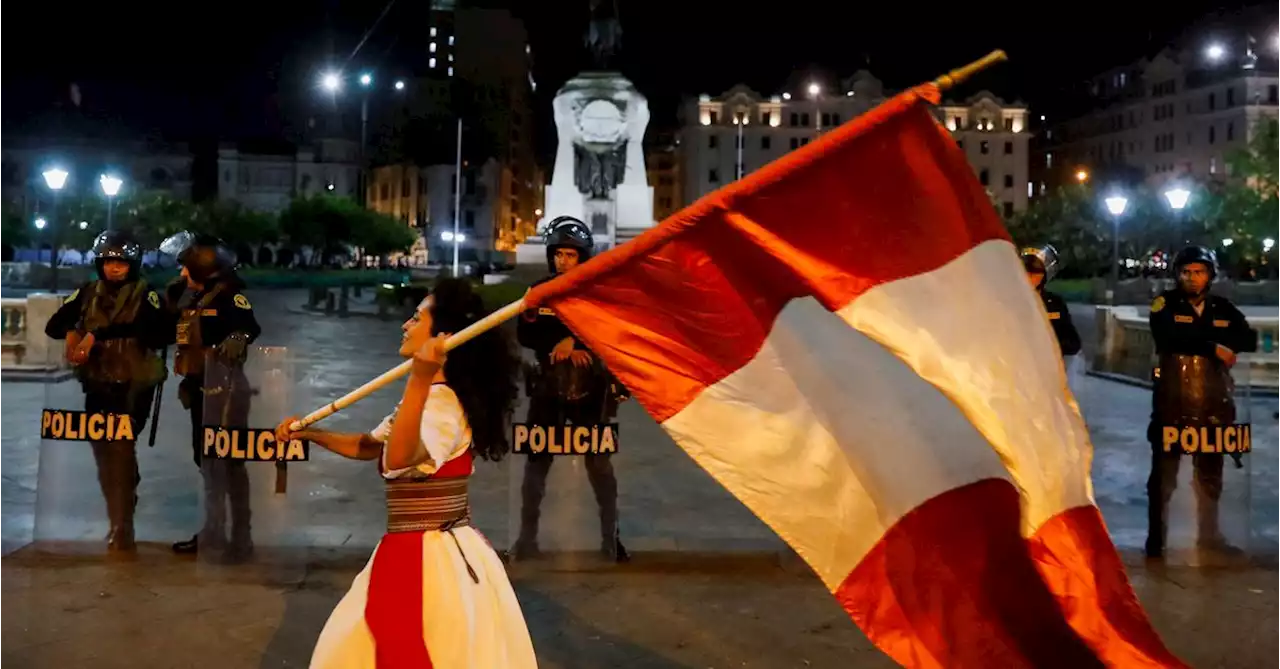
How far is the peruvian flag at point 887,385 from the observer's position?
3.44 meters

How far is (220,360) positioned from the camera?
701 centimetres

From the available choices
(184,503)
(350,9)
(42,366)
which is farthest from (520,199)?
(184,503)

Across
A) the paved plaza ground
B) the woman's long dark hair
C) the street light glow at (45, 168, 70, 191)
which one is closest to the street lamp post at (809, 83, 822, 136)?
the street light glow at (45, 168, 70, 191)

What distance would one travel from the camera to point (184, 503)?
30.1 feet

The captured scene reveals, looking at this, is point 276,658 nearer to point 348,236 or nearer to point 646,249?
point 646,249

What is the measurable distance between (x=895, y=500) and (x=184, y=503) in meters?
6.84

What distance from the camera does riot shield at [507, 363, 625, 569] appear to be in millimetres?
7234

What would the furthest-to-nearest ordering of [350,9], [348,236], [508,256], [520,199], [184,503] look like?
[520,199] → [350,9] → [508,256] → [348,236] → [184,503]

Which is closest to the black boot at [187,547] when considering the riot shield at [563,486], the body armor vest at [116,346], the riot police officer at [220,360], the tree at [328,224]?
the riot police officer at [220,360]

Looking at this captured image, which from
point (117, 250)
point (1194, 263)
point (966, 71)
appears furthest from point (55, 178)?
point (966, 71)

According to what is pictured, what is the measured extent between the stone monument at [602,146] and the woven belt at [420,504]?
30.0 meters

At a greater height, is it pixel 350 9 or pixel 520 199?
pixel 350 9

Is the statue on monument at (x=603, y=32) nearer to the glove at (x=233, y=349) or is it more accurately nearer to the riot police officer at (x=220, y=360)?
the riot police officer at (x=220, y=360)

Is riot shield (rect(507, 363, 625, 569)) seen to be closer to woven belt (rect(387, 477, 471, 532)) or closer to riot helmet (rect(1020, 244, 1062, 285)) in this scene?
riot helmet (rect(1020, 244, 1062, 285))
